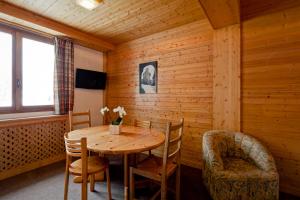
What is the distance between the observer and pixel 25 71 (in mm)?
2898

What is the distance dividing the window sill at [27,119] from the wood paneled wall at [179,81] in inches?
60.5

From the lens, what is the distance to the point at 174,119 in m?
3.11

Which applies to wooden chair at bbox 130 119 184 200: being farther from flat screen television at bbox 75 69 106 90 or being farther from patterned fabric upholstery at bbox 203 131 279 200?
flat screen television at bbox 75 69 106 90

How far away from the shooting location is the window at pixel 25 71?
8.65 feet

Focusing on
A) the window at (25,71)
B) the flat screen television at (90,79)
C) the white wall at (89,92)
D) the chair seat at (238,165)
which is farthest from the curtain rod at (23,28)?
the chair seat at (238,165)

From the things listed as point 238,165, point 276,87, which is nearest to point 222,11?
point 276,87

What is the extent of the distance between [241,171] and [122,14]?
2803 mm

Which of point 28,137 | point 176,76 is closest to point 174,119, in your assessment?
point 176,76

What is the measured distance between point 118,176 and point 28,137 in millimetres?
1675

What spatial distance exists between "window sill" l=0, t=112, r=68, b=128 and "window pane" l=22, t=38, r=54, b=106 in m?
0.24

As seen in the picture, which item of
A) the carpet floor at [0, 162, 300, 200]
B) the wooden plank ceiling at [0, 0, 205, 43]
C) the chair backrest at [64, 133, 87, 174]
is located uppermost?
the wooden plank ceiling at [0, 0, 205, 43]

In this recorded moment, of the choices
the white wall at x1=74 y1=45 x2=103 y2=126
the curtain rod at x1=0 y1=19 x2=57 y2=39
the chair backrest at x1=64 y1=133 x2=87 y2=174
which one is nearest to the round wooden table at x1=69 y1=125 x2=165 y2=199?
the chair backrest at x1=64 y1=133 x2=87 y2=174

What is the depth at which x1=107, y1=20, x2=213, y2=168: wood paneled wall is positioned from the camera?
277cm

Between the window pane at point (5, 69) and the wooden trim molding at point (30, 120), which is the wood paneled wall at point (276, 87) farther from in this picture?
the window pane at point (5, 69)
